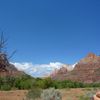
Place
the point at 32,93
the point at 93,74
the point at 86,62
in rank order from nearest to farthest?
the point at 32,93 → the point at 93,74 → the point at 86,62

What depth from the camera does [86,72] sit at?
177 meters

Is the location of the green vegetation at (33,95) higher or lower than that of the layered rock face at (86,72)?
lower

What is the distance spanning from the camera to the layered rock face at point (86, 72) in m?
165

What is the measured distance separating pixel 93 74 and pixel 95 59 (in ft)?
96.8

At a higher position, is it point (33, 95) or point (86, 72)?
point (86, 72)

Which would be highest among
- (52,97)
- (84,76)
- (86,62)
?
(86,62)

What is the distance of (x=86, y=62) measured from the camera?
7790 inches

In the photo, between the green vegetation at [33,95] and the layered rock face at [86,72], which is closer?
the green vegetation at [33,95]

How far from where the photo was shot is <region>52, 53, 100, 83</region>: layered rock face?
16462 cm

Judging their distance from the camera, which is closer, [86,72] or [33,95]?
[33,95]

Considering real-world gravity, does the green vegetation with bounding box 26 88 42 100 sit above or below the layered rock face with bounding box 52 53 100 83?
below

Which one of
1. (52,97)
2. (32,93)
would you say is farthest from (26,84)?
(52,97)

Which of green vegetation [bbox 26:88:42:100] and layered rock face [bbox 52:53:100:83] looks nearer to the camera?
green vegetation [bbox 26:88:42:100]

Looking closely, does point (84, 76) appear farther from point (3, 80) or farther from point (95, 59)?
point (3, 80)
